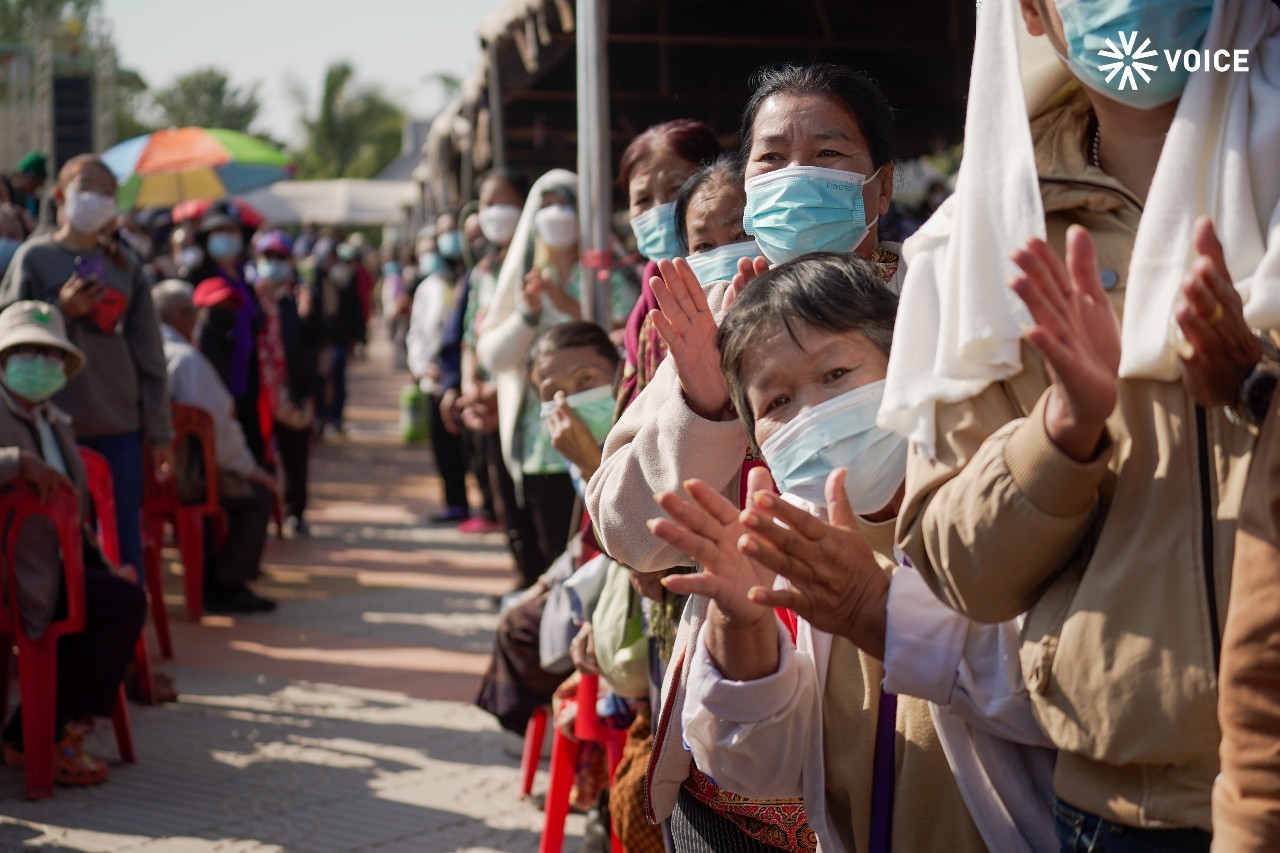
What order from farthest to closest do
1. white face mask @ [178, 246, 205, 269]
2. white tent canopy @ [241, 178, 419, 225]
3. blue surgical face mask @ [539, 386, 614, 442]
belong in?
1. white tent canopy @ [241, 178, 419, 225]
2. white face mask @ [178, 246, 205, 269]
3. blue surgical face mask @ [539, 386, 614, 442]

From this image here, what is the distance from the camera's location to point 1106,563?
5.57 feet

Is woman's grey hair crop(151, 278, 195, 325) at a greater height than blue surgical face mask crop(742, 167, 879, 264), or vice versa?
blue surgical face mask crop(742, 167, 879, 264)

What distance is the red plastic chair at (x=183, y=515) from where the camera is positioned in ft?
25.4

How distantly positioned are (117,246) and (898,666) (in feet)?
19.6

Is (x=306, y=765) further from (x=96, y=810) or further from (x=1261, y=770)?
(x=1261, y=770)

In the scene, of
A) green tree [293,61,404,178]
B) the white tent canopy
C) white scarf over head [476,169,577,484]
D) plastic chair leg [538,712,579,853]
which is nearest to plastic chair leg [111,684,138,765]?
white scarf over head [476,169,577,484]

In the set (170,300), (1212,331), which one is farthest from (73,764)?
(1212,331)

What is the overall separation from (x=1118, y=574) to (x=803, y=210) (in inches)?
45.8

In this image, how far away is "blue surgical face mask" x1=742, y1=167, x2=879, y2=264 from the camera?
2676 millimetres

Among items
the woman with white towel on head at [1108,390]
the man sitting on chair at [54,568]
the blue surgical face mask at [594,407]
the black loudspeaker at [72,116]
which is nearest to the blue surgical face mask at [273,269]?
the black loudspeaker at [72,116]

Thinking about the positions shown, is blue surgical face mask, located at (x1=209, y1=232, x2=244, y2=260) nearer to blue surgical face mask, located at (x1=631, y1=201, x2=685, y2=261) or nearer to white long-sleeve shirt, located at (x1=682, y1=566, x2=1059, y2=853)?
blue surgical face mask, located at (x1=631, y1=201, x2=685, y2=261)

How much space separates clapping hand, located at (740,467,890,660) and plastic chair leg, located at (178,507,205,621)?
6738 millimetres

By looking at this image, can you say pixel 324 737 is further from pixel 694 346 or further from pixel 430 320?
pixel 430 320

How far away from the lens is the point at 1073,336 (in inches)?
64.1
